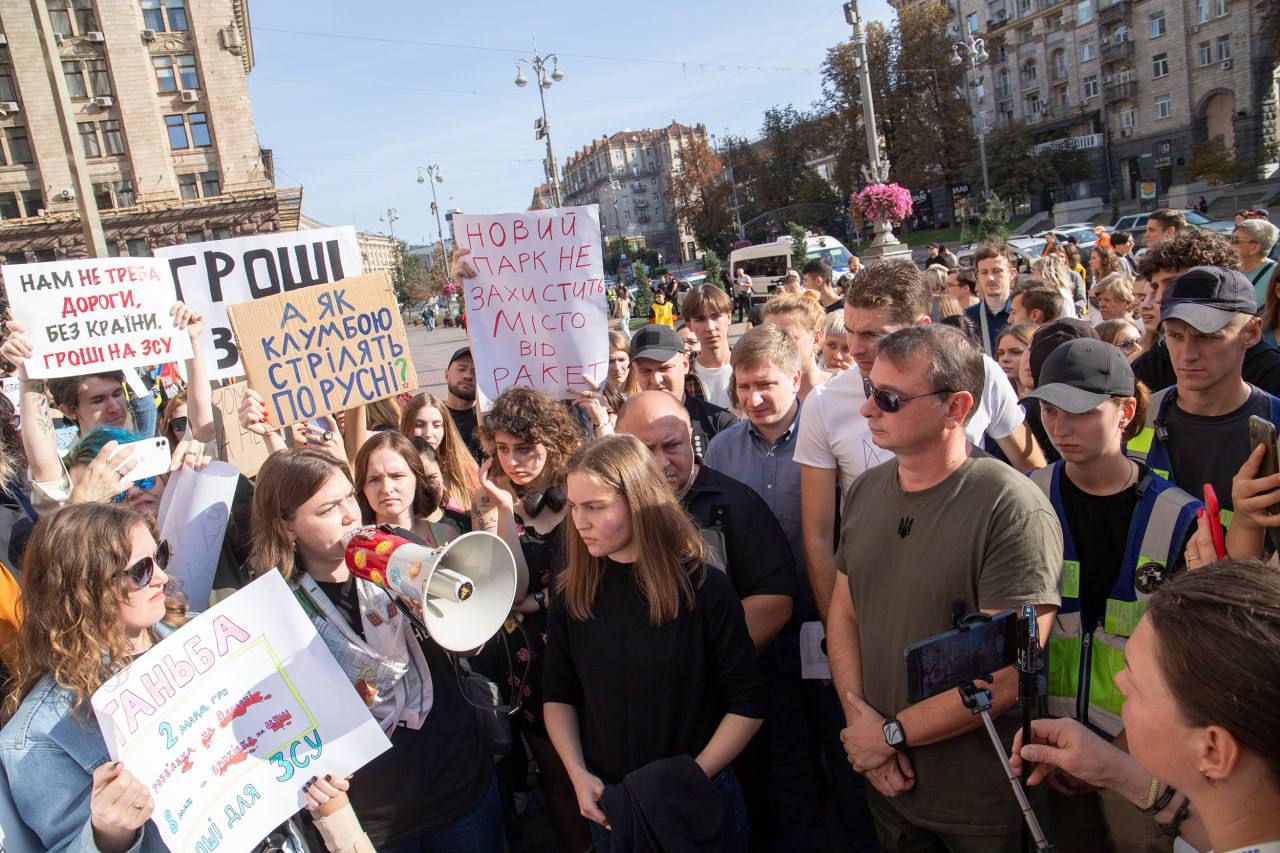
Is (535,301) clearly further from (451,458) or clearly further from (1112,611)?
(1112,611)

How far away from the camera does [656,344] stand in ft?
14.7

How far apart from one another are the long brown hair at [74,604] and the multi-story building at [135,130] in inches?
1816

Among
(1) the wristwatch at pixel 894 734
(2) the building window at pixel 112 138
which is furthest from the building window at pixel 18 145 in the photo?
(1) the wristwatch at pixel 894 734

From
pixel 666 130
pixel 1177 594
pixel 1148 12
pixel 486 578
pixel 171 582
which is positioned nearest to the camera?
pixel 1177 594

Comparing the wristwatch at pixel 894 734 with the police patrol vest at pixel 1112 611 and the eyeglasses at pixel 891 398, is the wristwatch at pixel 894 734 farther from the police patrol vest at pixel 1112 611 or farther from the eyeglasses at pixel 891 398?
the eyeglasses at pixel 891 398

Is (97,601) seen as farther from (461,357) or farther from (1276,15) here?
(1276,15)

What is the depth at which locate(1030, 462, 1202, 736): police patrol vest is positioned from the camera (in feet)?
7.72

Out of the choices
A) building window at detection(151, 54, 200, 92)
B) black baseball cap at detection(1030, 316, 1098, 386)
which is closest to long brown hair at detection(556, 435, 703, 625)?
black baseball cap at detection(1030, 316, 1098, 386)

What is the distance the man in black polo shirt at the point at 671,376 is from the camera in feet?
14.1

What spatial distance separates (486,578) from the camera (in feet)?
7.63

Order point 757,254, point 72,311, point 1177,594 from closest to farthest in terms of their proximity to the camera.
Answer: point 1177,594 < point 72,311 < point 757,254

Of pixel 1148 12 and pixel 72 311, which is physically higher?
pixel 1148 12

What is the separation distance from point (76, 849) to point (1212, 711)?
7.57 feet

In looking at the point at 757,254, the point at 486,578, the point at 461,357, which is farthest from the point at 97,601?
the point at 757,254
